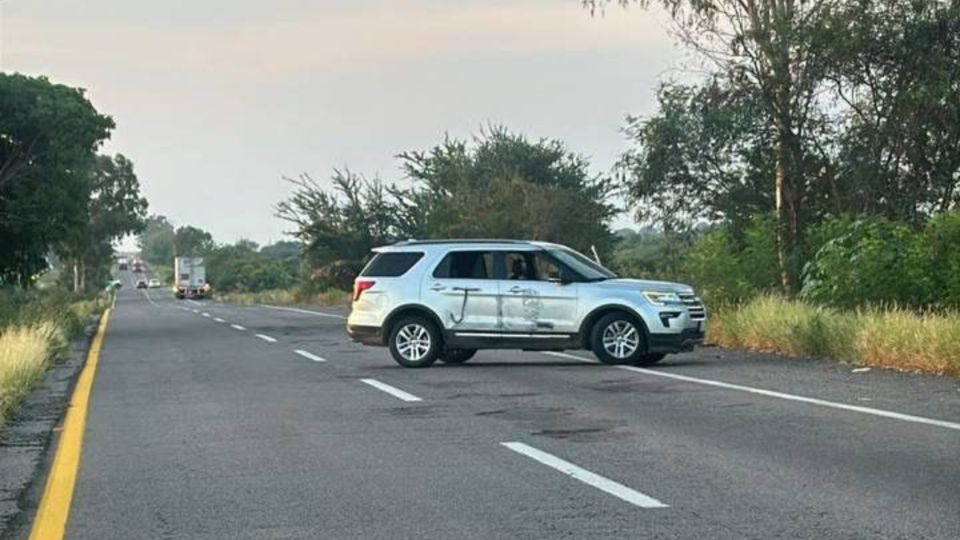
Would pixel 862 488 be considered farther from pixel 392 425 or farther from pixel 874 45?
pixel 874 45

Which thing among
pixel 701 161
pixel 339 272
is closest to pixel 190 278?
pixel 339 272

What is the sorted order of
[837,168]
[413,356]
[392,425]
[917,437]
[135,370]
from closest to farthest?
[917,437] < [392,425] < [413,356] < [135,370] < [837,168]

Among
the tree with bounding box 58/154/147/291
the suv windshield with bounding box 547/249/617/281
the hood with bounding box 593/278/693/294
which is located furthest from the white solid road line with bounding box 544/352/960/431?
the tree with bounding box 58/154/147/291

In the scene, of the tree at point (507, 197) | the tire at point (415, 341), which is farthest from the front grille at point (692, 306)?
the tree at point (507, 197)

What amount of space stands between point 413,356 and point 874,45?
1152 centimetres

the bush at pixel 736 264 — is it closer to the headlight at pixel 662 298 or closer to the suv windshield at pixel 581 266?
the suv windshield at pixel 581 266

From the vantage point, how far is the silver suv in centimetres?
1898

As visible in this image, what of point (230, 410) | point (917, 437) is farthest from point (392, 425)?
point (917, 437)

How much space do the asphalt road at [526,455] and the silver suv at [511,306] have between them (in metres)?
0.75

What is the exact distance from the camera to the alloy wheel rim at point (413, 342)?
64.4 ft

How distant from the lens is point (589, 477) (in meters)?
9.45

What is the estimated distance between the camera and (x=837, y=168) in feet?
91.8

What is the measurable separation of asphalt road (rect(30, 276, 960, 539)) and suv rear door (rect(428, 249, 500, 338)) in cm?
98

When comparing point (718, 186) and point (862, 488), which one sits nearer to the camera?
point (862, 488)
